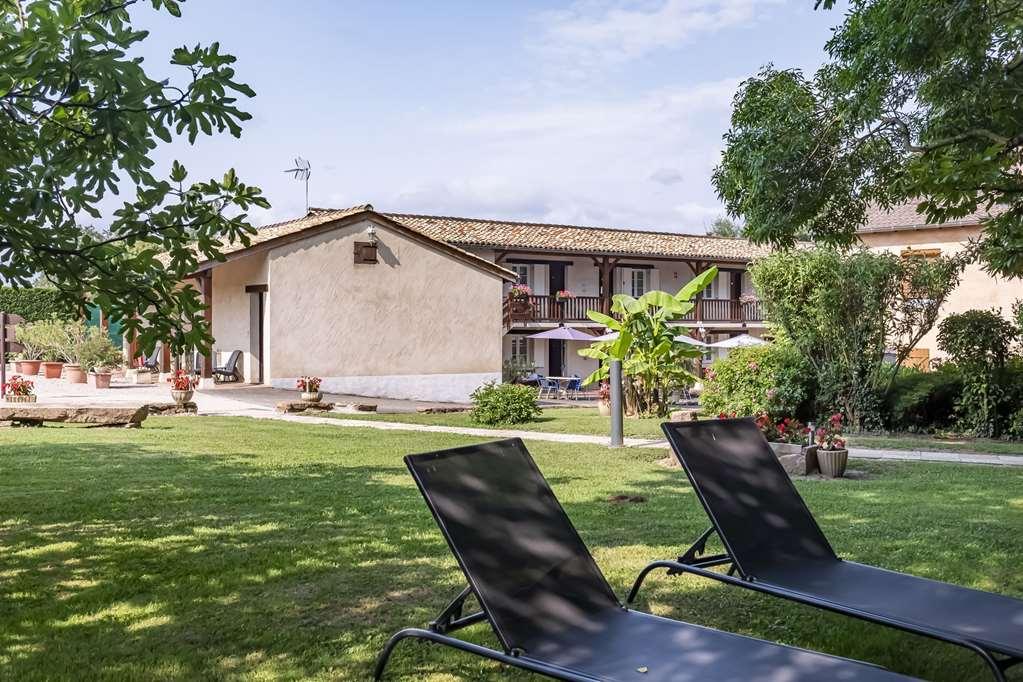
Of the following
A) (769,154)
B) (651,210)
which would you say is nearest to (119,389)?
(769,154)

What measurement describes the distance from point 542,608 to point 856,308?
14274mm

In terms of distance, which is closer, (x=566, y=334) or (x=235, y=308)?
(x=235, y=308)

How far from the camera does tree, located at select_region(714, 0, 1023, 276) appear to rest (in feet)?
28.0

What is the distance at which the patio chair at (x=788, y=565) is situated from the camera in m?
3.80

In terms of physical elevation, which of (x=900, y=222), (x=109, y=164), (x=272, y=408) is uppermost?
(x=900, y=222)

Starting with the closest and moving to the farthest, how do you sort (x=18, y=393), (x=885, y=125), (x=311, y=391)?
(x=885, y=125) < (x=18, y=393) < (x=311, y=391)

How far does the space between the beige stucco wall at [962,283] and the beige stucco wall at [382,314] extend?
12499 millimetres

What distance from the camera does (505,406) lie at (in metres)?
17.8

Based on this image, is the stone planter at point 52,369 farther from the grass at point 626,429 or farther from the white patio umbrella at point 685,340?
the white patio umbrella at point 685,340

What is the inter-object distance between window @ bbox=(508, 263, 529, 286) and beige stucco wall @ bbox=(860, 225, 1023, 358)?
42.3ft

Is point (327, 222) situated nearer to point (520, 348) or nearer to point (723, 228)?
point (520, 348)

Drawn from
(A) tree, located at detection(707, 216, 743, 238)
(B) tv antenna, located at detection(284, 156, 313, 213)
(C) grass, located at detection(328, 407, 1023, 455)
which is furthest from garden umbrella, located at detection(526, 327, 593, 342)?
(A) tree, located at detection(707, 216, 743, 238)

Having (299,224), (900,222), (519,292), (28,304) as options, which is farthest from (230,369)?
(900,222)

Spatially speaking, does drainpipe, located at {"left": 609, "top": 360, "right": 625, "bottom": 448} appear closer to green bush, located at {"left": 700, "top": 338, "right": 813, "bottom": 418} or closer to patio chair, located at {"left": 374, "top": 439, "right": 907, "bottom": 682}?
green bush, located at {"left": 700, "top": 338, "right": 813, "bottom": 418}
